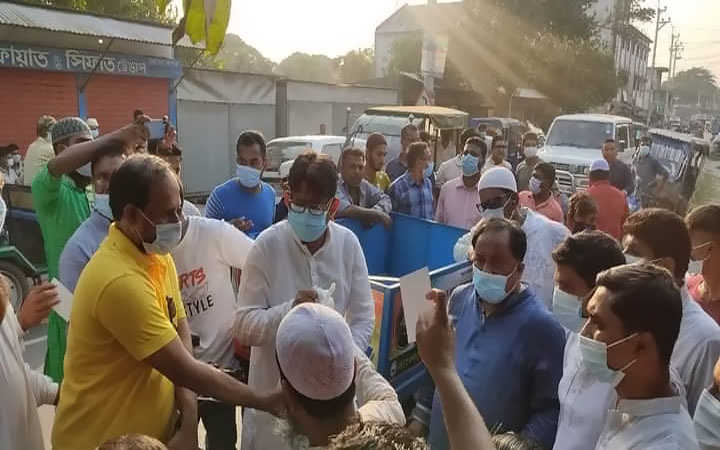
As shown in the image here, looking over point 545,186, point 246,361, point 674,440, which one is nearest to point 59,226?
point 246,361

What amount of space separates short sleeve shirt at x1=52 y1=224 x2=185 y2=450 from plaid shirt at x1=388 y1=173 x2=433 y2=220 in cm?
408

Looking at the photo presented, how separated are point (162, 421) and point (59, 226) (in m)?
2.02

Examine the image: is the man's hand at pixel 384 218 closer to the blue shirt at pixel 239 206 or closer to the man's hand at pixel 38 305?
the blue shirt at pixel 239 206

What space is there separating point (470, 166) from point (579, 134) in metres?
10.5

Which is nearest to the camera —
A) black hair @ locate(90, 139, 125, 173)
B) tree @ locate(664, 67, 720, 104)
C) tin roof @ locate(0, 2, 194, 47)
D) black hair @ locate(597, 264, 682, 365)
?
black hair @ locate(597, 264, 682, 365)

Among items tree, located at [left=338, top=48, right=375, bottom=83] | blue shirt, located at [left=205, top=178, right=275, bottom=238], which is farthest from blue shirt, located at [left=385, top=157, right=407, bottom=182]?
tree, located at [left=338, top=48, right=375, bottom=83]

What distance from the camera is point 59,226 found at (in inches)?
142

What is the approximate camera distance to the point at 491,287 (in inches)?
101

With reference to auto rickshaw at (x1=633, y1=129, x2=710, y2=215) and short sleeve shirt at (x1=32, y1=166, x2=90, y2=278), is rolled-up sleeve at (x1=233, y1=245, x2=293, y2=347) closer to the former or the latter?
short sleeve shirt at (x1=32, y1=166, x2=90, y2=278)

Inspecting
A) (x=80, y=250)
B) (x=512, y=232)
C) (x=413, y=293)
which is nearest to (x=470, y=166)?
(x=512, y=232)

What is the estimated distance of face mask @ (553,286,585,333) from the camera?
2512mm

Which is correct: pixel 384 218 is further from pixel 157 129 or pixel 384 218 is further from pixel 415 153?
pixel 157 129

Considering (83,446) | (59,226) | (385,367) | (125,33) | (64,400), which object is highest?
(125,33)

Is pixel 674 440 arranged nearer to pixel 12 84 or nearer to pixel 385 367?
pixel 385 367
